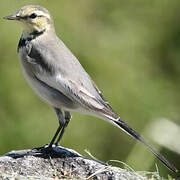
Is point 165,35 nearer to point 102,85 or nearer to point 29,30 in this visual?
point 102,85

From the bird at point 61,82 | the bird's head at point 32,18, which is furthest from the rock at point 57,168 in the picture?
the bird's head at point 32,18

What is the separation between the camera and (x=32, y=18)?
19.1 ft

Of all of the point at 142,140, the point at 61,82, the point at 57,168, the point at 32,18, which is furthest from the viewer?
the point at 32,18

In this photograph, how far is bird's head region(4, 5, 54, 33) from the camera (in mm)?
5793

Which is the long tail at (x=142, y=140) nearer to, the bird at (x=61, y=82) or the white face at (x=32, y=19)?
the bird at (x=61, y=82)

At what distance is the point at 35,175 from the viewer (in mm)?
4898

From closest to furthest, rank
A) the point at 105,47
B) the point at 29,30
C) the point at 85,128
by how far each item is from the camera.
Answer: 1. the point at 29,30
2. the point at 85,128
3. the point at 105,47

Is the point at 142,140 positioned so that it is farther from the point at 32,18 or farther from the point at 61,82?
the point at 32,18

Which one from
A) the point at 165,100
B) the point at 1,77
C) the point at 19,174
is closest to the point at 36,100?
the point at 1,77

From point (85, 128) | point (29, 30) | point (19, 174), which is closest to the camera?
point (19, 174)

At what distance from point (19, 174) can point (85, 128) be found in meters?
2.92

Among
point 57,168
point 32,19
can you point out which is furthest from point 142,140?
point 32,19

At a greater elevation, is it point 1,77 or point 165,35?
point 165,35

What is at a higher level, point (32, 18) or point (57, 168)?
point (32, 18)
